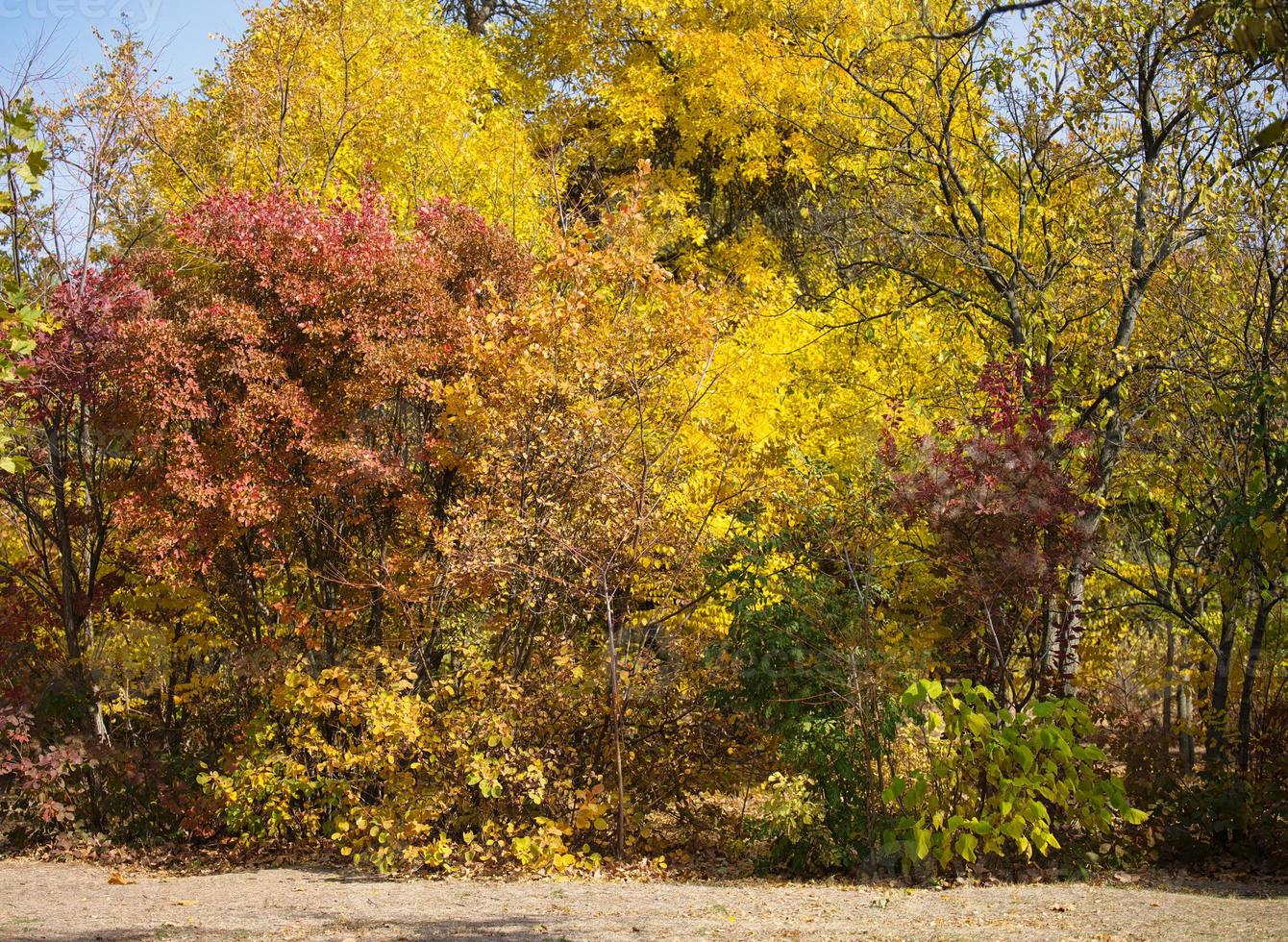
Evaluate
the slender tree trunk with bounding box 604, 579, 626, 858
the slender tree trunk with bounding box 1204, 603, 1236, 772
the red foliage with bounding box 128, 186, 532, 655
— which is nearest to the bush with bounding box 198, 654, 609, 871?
the slender tree trunk with bounding box 604, 579, 626, 858

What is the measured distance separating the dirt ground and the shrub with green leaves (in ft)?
1.01

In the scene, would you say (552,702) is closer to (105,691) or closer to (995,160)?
(105,691)

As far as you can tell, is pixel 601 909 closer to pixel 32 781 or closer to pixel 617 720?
pixel 617 720

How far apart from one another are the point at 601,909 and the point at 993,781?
2.12 metres

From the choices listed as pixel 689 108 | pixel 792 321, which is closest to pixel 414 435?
pixel 792 321

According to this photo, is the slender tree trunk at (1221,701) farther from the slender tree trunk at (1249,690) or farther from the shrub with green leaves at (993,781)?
the shrub with green leaves at (993,781)

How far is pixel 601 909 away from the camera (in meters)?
5.44

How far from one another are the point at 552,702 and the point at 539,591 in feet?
2.45

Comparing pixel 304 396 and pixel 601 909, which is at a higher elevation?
pixel 304 396

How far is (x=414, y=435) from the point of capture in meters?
8.48

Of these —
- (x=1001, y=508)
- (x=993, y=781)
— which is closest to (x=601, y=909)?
(x=993, y=781)

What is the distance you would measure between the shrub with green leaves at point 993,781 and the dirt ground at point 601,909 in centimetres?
31

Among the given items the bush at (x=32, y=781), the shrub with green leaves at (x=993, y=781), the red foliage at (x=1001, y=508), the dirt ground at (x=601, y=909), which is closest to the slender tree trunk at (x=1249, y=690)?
the dirt ground at (x=601, y=909)

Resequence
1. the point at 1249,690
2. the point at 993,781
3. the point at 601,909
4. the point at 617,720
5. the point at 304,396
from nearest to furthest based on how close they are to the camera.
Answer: the point at 601,909 → the point at 993,781 → the point at 617,720 → the point at 1249,690 → the point at 304,396
